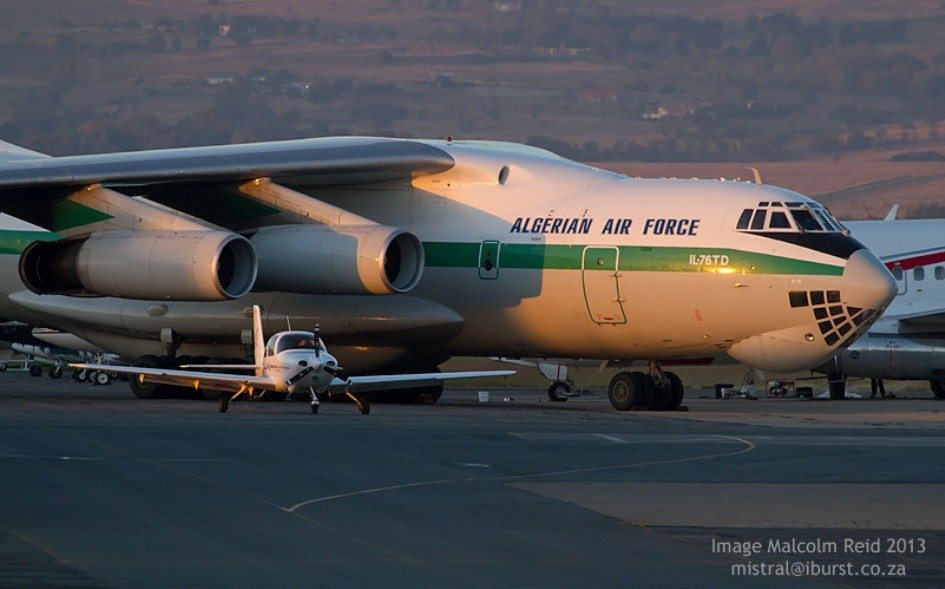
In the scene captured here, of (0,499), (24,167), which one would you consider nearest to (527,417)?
(24,167)

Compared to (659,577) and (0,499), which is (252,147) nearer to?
(0,499)

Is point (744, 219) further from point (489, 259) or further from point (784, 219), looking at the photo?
point (489, 259)

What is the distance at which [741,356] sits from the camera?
25.9m

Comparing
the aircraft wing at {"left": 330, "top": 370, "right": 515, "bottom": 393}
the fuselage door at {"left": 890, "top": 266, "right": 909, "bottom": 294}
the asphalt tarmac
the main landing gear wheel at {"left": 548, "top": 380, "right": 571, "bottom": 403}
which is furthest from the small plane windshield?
the fuselage door at {"left": 890, "top": 266, "right": 909, "bottom": 294}

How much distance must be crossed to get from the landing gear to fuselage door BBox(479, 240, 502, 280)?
2.59 m

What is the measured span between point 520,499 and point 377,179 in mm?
14327

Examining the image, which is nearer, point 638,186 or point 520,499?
point 520,499

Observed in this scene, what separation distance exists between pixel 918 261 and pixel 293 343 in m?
20.2

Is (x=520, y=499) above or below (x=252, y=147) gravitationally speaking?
below

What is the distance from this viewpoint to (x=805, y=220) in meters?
25.5

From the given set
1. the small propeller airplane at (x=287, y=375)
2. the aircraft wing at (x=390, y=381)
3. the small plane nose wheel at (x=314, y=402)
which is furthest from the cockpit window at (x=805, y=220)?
the small plane nose wheel at (x=314, y=402)

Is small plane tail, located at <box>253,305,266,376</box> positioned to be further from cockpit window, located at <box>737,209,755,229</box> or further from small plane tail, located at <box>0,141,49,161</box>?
small plane tail, located at <box>0,141,49,161</box>

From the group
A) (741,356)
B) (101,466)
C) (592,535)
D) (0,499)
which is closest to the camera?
(592,535)

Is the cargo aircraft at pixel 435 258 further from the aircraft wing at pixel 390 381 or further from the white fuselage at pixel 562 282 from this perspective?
the aircraft wing at pixel 390 381
